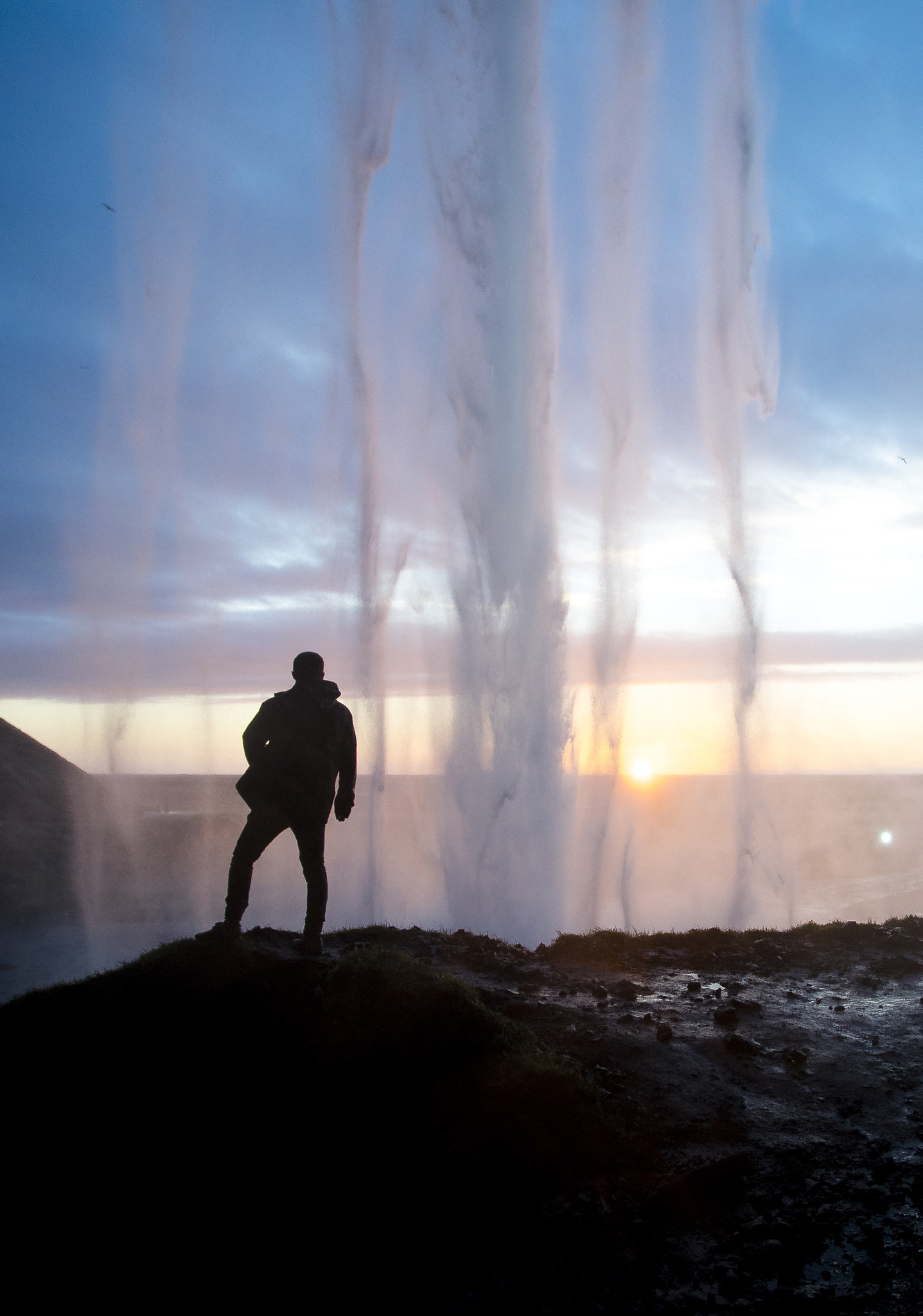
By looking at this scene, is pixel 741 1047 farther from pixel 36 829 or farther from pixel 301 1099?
pixel 36 829

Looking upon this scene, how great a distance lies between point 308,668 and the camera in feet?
21.7

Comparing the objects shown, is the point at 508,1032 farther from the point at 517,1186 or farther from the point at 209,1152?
the point at 209,1152

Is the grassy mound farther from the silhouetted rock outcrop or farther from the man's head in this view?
the silhouetted rock outcrop

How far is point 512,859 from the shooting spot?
2061cm

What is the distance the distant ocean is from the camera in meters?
21.7

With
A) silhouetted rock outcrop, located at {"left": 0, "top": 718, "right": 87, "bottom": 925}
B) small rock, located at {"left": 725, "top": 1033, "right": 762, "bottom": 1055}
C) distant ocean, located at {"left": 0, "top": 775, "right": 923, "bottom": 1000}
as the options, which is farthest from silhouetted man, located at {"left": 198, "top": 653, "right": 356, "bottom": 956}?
silhouetted rock outcrop, located at {"left": 0, "top": 718, "right": 87, "bottom": 925}

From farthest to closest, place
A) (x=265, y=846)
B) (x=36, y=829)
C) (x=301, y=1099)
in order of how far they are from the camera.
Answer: (x=36, y=829) < (x=265, y=846) < (x=301, y=1099)

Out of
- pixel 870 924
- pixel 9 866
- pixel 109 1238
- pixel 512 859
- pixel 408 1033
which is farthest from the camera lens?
pixel 9 866

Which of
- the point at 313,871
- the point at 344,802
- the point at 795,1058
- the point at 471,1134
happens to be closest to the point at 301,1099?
the point at 471,1134

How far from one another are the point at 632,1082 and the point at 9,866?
47.1 meters

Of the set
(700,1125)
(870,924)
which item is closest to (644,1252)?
(700,1125)

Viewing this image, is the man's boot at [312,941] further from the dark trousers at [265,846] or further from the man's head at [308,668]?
the man's head at [308,668]

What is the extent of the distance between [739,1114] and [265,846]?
163 inches

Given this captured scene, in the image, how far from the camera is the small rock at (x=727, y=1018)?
658 cm
